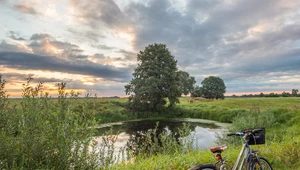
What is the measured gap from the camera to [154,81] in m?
32.9

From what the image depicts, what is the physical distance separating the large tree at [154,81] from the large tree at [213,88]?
42105 mm

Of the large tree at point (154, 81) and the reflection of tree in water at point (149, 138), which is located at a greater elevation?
the large tree at point (154, 81)

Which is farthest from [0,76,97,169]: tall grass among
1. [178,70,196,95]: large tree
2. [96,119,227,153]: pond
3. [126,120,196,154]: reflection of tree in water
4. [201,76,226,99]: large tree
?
[201,76,226,99]: large tree

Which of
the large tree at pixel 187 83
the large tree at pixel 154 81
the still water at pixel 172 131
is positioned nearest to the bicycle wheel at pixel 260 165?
the still water at pixel 172 131

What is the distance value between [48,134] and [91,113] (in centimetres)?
119

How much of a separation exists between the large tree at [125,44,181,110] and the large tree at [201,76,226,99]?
138 feet

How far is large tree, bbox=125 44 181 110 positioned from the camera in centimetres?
3312

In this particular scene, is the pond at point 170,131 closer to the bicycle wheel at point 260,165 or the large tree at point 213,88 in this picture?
the bicycle wheel at point 260,165

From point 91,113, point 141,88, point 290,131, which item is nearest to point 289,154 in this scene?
point 91,113

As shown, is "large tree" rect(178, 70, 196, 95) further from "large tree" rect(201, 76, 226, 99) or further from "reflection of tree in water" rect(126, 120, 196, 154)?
"reflection of tree in water" rect(126, 120, 196, 154)

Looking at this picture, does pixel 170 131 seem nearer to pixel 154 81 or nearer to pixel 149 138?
pixel 149 138

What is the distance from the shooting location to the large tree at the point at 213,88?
247 feet

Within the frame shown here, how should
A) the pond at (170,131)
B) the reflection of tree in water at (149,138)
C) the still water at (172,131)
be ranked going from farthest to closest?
the still water at (172,131)
the pond at (170,131)
the reflection of tree in water at (149,138)

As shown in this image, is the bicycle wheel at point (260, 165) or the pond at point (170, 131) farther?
the pond at point (170, 131)
